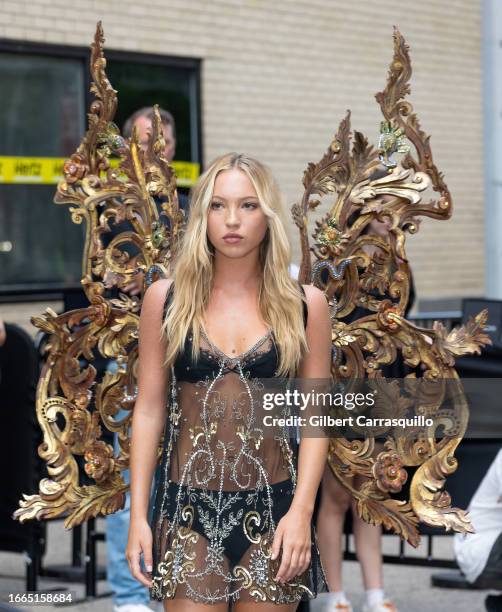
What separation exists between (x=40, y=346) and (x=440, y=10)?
7.73 metres

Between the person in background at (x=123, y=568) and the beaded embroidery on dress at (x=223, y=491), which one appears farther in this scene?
the person in background at (x=123, y=568)

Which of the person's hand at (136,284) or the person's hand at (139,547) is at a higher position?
the person's hand at (136,284)

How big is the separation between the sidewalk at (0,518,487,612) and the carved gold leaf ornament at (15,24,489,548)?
183 centimetres

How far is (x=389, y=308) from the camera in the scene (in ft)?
12.5

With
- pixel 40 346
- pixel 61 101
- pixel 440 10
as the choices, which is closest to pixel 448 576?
pixel 40 346

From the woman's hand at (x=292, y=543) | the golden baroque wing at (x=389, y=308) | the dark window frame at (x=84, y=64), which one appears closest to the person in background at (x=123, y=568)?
the golden baroque wing at (x=389, y=308)

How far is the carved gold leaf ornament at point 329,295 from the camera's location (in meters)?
3.74

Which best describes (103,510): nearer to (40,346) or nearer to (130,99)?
(40,346)

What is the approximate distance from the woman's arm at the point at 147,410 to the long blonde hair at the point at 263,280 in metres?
0.05

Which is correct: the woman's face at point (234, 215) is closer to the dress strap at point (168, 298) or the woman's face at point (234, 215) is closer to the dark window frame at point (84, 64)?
the dress strap at point (168, 298)

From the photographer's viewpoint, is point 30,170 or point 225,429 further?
point 30,170

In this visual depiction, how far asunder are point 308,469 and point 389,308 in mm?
694

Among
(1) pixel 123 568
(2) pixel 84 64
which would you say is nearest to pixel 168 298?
(1) pixel 123 568

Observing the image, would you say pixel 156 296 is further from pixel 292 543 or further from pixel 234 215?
pixel 292 543
